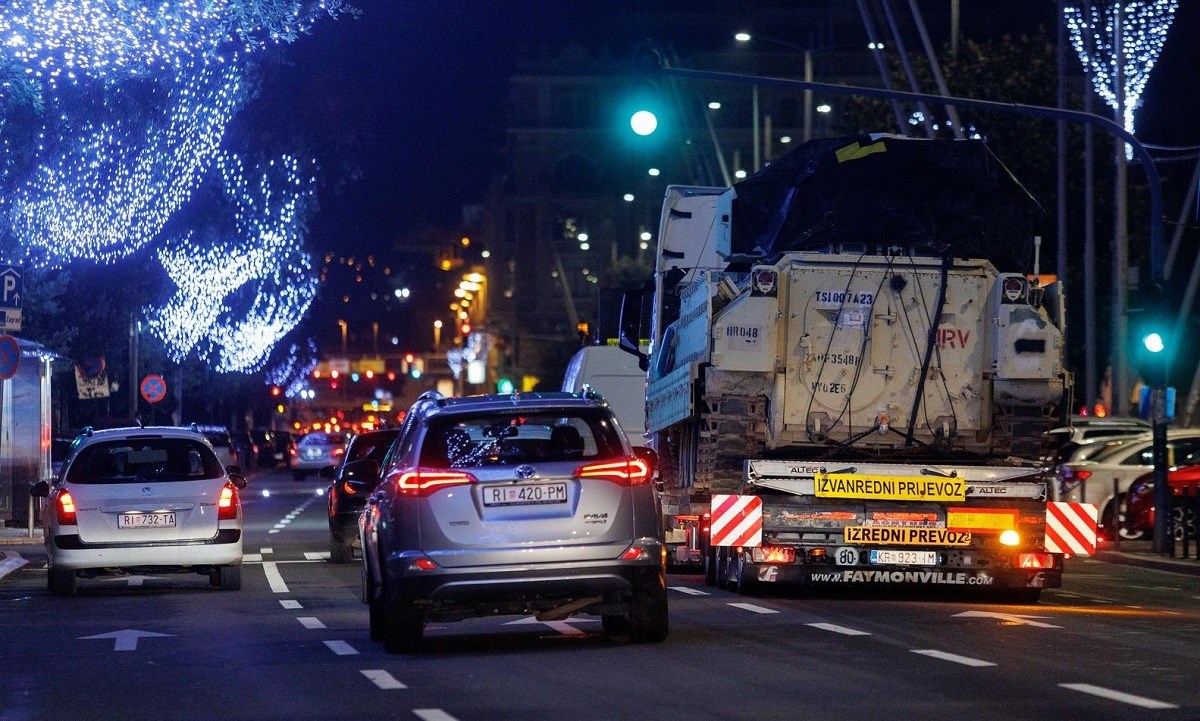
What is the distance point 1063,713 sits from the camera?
1035cm

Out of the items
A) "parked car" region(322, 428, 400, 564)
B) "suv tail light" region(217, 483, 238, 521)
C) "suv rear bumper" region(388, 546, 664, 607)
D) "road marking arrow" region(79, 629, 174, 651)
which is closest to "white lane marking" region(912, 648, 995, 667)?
"suv rear bumper" region(388, 546, 664, 607)

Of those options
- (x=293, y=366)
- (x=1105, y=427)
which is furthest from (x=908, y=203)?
(x=293, y=366)

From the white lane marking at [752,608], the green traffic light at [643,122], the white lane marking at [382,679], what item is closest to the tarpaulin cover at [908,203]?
the green traffic light at [643,122]

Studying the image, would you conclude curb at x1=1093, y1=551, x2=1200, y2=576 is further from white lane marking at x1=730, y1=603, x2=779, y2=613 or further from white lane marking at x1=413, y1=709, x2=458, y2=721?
white lane marking at x1=413, y1=709, x2=458, y2=721

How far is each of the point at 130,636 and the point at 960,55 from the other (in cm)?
4181

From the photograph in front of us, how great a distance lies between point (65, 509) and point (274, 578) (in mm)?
3079

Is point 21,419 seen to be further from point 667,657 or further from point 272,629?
point 667,657

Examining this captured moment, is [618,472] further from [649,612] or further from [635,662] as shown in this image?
[635,662]

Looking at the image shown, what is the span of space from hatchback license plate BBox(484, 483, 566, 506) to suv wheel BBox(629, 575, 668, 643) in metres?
0.78

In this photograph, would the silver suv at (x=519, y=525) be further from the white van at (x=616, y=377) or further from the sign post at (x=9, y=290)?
the white van at (x=616, y=377)

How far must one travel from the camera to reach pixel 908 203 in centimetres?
2055

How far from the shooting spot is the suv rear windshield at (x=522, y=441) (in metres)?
13.8

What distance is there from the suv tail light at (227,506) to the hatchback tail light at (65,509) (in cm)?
138

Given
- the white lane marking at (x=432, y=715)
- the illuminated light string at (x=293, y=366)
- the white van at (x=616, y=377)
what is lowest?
the white lane marking at (x=432, y=715)
